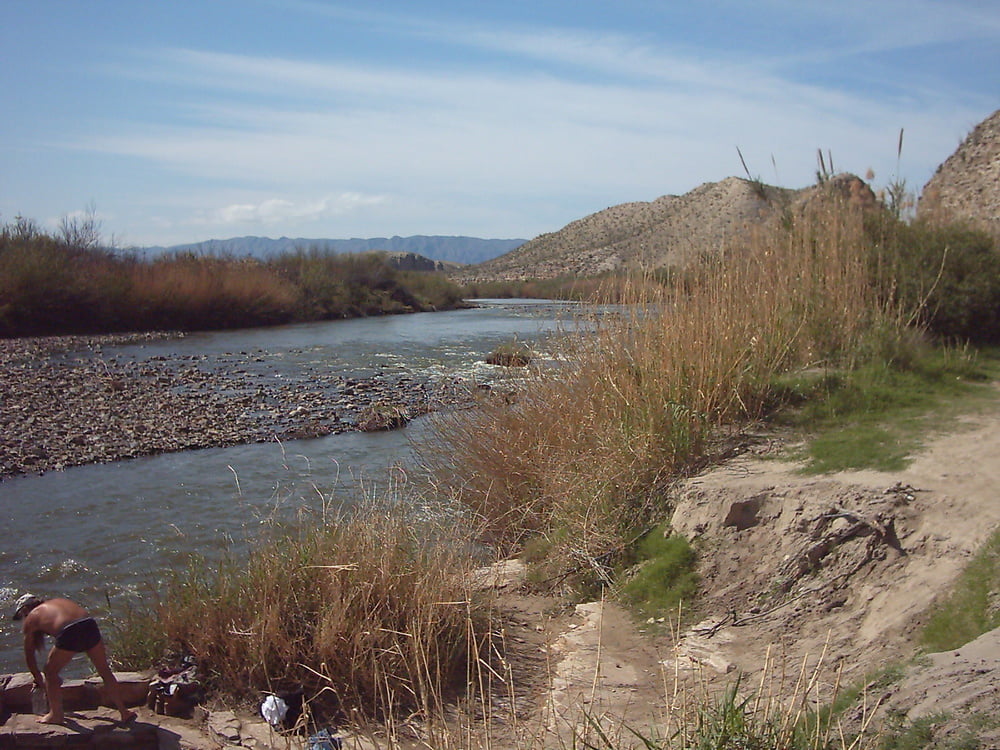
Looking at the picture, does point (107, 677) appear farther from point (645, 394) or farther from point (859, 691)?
point (645, 394)

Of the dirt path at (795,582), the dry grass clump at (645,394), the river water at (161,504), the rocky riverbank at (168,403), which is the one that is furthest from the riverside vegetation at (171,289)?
the dirt path at (795,582)

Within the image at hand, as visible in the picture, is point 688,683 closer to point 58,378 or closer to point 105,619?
point 105,619

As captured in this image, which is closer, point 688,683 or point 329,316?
point 688,683

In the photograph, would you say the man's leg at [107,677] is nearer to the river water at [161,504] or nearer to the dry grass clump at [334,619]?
the dry grass clump at [334,619]

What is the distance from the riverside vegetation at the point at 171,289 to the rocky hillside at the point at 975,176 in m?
23.9

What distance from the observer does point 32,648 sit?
471cm

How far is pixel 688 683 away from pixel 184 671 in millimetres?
2941

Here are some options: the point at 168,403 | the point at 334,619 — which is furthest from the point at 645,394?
the point at 168,403

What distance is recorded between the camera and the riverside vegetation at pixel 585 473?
15.9 ft

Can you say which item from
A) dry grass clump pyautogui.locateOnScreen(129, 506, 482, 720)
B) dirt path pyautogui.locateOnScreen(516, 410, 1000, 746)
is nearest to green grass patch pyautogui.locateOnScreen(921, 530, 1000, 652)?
dirt path pyautogui.locateOnScreen(516, 410, 1000, 746)

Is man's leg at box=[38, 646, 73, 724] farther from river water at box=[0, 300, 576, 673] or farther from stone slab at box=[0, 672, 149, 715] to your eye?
river water at box=[0, 300, 576, 673]

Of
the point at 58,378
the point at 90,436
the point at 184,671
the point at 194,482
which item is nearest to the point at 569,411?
the point at 184,671

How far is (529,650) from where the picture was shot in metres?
5.33

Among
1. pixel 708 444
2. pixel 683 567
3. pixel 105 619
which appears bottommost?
pixel 105 619
